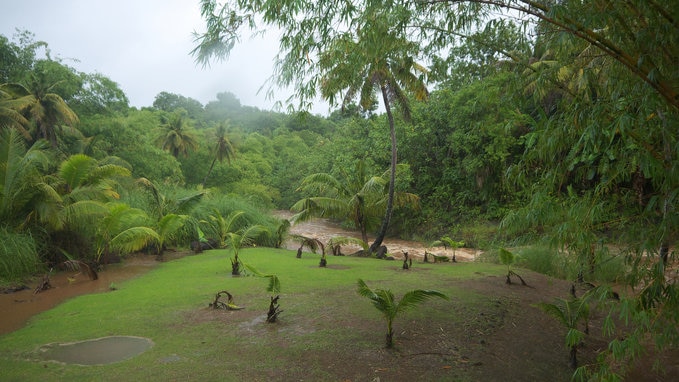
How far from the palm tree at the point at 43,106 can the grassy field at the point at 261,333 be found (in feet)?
60.1

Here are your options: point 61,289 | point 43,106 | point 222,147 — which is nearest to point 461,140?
point 61,289

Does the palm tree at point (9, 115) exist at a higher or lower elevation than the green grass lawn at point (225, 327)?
higher

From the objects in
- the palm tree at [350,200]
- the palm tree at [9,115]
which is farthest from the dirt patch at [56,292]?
the palm tree at [9,115]

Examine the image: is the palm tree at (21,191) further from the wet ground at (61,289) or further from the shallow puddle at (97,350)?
the shallow puddle at (97,350)

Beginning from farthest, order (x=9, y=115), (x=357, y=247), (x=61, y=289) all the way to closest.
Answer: (x=9, y=115)
(x=357, y=247)
(x=61, y=289)

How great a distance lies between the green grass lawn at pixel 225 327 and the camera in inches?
151

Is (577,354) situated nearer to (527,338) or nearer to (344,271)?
(527,338)

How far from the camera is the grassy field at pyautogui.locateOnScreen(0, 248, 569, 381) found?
3850mm

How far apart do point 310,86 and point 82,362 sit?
3815 mm

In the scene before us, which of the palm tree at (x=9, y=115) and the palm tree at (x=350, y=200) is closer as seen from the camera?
the palm tree at (x=350, y=200)

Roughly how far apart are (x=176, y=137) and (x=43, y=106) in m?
11.3

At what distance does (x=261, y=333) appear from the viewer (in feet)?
15.9

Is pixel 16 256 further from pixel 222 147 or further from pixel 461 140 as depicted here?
pixel 222 147

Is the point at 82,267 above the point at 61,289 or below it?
above
